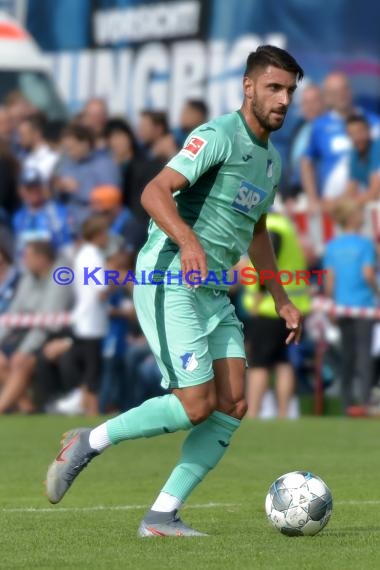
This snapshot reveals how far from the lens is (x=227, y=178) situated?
774 cm

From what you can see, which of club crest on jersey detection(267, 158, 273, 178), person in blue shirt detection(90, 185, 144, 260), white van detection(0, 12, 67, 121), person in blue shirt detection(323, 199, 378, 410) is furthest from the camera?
white van detection(0, 12, 67, 121)

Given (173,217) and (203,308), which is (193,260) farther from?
(203,308)

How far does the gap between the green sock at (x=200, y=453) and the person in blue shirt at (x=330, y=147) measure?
976 cm

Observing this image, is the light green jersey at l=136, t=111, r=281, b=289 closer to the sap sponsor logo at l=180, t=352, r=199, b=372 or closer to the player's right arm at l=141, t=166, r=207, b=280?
the player's right arm at l=141, t=166, r=207, b=280

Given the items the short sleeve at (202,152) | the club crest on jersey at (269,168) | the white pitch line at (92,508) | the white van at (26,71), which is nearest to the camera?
the short sleeve at (202,152)

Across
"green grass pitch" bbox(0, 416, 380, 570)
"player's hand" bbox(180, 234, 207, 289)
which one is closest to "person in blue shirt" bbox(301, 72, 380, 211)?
"green grass pitch" bbox(0, 416, 380, 570)

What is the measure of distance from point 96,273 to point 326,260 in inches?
97.0

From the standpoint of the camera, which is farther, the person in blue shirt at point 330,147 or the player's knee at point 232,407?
the person in blue shirt at point 330,147

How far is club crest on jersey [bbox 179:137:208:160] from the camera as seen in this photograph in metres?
7.48

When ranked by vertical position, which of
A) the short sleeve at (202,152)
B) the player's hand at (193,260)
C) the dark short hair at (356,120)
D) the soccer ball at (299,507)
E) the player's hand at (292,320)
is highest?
the short sleeve at (202,152)

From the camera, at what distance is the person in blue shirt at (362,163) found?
16.6 m

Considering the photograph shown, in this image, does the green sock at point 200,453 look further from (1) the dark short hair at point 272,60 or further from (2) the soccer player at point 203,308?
(1) the dark short hair at point 272,60

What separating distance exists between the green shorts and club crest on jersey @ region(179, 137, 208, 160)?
651 mm

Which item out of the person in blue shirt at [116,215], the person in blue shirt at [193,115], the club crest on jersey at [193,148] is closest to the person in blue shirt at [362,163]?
the person in blue shirt at [193,115]
